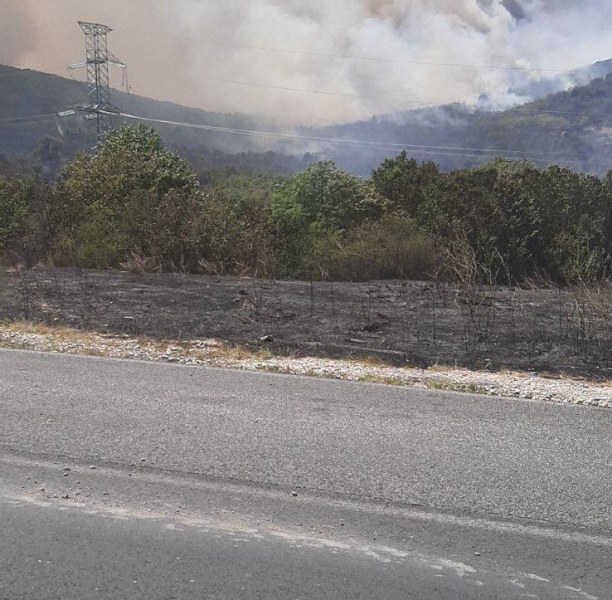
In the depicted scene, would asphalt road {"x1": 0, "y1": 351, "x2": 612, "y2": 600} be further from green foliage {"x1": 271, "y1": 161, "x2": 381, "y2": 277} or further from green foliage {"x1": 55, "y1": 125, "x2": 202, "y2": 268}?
green foliage {"x1": 271, "y1": 161, "x2": 381, "y2": 277}

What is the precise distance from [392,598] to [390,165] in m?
40.0

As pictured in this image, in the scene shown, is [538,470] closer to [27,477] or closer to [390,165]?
[27,477]

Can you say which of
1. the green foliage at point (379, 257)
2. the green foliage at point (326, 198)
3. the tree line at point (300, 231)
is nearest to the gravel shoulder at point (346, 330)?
the tree line at point (300, 231)

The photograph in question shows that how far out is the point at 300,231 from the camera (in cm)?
2164

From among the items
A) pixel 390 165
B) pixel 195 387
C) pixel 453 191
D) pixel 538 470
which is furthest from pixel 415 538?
pixel 390 165

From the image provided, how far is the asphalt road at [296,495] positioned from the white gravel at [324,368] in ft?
2.66

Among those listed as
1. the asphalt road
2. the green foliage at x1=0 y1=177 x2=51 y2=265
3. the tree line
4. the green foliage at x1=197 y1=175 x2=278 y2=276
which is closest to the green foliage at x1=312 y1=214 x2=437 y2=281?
the tree line

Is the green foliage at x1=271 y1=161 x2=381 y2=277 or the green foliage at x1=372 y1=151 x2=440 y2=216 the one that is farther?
the green foliage at x1=372 y1=151 x2=440 y2=216

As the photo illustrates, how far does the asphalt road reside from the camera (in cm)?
318

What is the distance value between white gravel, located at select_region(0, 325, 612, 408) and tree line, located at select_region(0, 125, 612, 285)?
259 inches

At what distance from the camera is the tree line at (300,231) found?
1820 cm

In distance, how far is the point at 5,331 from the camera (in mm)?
9312

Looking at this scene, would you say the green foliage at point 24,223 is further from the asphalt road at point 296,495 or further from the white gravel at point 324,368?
the asphalt road at point 296,495

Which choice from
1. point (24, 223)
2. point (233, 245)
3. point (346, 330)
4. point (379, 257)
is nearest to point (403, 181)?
point (379, 257)
